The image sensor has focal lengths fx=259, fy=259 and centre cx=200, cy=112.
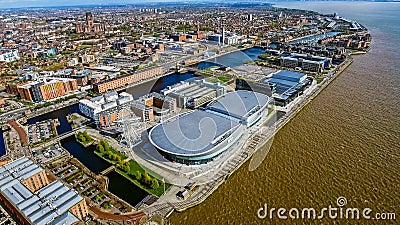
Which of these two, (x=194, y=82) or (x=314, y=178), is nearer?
(x=314, y=178)

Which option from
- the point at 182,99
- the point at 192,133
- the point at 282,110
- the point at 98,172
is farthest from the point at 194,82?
the point at 98,172

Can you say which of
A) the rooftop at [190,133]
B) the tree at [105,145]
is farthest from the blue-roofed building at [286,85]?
the tree at [105,145]

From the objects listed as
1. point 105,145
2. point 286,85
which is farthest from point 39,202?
point 286,85

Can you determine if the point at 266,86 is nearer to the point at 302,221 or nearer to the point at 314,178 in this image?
the point at 314,178

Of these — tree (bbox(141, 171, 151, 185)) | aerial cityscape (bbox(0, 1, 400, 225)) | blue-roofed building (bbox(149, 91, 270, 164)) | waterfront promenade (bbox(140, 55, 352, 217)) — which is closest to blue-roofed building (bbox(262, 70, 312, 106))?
aerial cityscape (bbox(0, 1, 400, 225))

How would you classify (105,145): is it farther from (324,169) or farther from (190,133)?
(324,169)

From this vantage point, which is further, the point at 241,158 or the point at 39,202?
the point at 241,158

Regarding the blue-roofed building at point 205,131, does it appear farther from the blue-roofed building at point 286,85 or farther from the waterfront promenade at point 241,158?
the blue-roofed building at point 286,85
